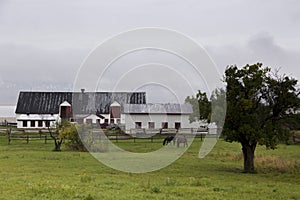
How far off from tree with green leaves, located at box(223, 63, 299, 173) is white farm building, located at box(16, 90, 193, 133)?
37.9m

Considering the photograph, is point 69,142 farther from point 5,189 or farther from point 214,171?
point 5,189

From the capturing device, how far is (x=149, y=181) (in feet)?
55.8

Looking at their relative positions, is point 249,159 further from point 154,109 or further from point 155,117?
point 154,109

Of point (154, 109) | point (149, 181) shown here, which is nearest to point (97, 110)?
point (154, 109)

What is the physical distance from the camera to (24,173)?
1947 cm

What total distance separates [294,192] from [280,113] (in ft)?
24.8

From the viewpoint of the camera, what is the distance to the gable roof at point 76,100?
7186 cm

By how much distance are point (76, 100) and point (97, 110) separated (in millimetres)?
4155

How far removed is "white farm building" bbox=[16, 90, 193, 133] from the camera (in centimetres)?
6231

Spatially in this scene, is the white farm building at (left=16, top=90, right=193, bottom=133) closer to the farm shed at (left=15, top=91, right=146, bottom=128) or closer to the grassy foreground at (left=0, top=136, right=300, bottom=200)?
the farm shed at (left=15, top=91, right=146, bottom=128)

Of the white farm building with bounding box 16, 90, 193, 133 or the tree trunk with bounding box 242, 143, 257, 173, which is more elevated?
the white farm building with bounding box 16, 90, 193, 133

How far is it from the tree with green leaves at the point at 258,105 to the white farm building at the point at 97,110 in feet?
124

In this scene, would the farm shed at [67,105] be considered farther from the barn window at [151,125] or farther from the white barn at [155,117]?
the barn window at [151,125]

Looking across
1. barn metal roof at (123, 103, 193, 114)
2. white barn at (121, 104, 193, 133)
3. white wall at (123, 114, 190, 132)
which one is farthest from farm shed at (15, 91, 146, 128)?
white wall at (123, 114, 190, 132)
